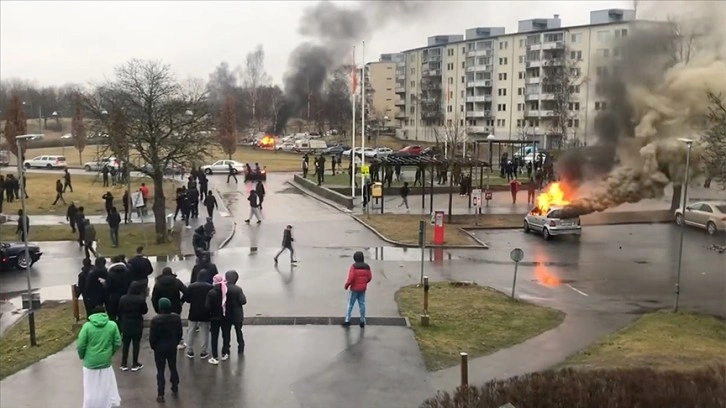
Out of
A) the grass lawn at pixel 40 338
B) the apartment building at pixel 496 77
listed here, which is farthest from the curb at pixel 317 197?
the apartment building at pixel 496 77

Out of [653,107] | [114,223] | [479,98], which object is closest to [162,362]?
[114,223]

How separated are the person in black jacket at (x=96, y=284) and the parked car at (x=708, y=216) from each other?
72.5ft

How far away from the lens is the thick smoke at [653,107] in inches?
1005

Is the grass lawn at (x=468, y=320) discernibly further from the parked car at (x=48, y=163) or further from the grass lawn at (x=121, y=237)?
the parked car at (x=48, y=163)

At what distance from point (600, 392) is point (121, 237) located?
20.8 meters

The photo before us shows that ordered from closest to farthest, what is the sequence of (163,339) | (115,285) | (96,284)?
(163,339)
(115,285)
(96,284)

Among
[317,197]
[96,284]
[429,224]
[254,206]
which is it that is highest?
[96,284]

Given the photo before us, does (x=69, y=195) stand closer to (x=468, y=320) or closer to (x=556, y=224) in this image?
(x=556, y=224)

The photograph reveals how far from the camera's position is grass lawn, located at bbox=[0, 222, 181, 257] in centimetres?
2203

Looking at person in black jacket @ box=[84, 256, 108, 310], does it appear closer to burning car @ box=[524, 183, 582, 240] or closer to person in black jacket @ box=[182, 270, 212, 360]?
person in black jacket @ box=[182, 270, 212, 360]

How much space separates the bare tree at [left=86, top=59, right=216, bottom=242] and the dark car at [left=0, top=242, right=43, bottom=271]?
4.40 meters

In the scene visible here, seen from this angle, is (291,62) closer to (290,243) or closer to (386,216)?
(386,216)

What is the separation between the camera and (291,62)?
69062 mm

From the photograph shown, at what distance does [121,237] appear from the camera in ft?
79.8
